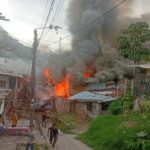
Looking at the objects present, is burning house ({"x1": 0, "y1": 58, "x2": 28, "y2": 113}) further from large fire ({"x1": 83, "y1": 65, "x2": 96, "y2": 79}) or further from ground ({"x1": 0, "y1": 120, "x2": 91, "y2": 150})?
ground ({"x1": 0, "y1": 120, "x2": 91, "y2": 150})

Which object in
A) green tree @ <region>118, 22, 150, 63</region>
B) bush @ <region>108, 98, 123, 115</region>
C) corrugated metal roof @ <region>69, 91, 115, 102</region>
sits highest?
green tree @ <region>118, 22, 150, 63</region>

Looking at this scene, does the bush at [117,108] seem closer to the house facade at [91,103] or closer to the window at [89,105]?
the house facade at [91,103]

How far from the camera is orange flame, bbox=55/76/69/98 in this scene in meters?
44.1

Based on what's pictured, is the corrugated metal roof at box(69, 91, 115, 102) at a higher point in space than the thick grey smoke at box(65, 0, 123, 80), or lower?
lower

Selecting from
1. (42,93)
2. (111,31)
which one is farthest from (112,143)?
(111,31)

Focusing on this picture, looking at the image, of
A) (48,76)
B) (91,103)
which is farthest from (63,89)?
(91,103)

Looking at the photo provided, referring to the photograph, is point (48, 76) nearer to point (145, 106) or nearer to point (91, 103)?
point (91, 103)

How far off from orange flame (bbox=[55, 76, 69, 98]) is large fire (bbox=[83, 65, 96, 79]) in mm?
2367

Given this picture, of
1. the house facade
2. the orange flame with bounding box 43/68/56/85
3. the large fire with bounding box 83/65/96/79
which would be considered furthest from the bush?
the orange flame with bounding box 43/68/56/85

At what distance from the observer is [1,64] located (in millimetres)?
49469

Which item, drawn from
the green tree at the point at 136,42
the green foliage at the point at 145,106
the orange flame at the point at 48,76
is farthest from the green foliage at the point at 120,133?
the orange flame at the point at 48,76

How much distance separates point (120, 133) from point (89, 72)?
27557 millimetres

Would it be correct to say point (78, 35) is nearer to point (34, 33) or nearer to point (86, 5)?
point (86, 5)

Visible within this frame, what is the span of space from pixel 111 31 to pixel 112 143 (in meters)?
31.3
